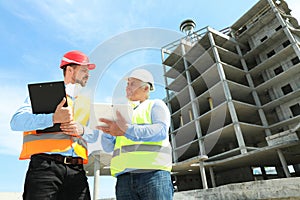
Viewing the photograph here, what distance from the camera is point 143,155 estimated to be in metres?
1.50

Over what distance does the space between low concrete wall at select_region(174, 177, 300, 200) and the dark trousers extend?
123 centimetres

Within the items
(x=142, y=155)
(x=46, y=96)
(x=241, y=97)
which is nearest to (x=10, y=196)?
(x=46, y=96)

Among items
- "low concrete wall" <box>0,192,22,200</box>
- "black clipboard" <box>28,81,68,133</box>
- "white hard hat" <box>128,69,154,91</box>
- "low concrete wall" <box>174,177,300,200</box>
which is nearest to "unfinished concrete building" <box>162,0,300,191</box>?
"low concrete wall" <box>0,192,22,200</box>

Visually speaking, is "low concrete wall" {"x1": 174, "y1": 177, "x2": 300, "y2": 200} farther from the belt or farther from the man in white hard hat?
the belt

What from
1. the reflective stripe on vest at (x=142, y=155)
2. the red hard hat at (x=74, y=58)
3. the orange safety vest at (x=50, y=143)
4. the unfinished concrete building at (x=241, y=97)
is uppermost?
the unfinished concrete building at (x=241, y=97)

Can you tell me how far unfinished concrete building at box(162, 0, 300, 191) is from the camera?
16.7 m

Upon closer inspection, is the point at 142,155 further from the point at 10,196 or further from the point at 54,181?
the point at 10,196

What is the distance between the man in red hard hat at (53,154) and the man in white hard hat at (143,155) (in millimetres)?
298

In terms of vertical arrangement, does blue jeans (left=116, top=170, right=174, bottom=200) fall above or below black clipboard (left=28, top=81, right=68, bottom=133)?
below

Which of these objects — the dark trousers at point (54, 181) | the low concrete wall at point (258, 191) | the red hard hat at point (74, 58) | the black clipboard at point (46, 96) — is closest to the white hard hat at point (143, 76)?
the red hard hat at point (74, 58)

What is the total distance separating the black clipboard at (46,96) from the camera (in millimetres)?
1582

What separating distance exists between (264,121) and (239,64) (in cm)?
741

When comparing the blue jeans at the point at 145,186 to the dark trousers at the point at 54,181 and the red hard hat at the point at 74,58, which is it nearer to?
the dark trousers at the point at 54,181

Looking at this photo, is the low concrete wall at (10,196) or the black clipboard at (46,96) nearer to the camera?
the black clipboard at (46,96)
